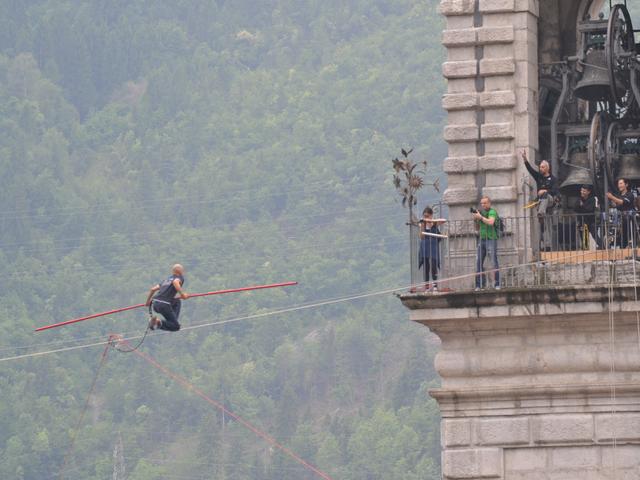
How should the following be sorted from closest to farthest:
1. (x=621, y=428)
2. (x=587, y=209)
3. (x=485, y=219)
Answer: (x=621, y=428)
(x=485, y=219)
(x=587, y=209)

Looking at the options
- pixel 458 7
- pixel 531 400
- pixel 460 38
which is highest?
pixel 458 7

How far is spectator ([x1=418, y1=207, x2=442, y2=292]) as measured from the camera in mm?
50031

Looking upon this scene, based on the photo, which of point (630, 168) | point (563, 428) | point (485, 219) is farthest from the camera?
point (630, 168)

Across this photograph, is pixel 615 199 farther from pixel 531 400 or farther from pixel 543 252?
pixel 531 400

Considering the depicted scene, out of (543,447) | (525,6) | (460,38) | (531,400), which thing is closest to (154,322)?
(531,400)

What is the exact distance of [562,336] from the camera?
48469 mm

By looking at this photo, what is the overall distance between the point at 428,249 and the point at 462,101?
10.7 ft

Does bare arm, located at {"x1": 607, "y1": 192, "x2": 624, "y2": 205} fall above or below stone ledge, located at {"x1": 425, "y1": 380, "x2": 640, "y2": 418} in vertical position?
Result: above

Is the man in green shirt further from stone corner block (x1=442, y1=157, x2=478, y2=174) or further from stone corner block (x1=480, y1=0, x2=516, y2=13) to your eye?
stone corner block (x1=480, y1=0, x2=516, y2=13)

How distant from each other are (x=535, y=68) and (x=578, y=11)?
5.80m

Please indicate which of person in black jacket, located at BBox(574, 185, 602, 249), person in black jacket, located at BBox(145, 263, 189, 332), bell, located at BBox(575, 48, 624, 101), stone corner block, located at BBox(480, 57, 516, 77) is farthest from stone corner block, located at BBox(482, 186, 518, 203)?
person in black jacket, located at BBox(145, 263, 189, 332)

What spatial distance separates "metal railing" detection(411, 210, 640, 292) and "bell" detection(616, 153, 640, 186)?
1.72 m

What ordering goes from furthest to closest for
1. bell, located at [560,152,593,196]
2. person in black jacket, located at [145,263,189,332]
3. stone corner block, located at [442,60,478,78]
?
bell, located at [560,152,593,196] < stone corner block, located at [442,60,478,78] < person in black jacket, located at [145,263,189,332]

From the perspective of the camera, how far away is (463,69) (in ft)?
170
